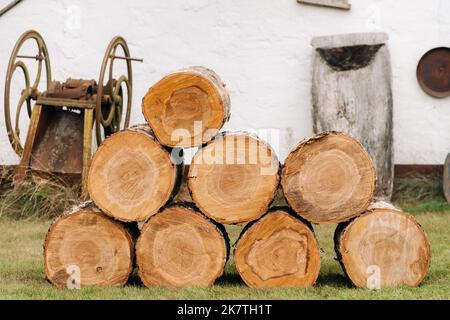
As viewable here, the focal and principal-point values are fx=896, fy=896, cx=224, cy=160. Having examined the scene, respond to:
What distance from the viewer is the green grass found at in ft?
17.8

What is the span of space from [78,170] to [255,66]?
233 centimetres

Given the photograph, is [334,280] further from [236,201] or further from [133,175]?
[133,175]

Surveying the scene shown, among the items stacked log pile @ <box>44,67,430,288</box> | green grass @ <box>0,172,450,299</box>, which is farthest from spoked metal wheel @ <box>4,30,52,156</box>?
stacked log pile @ <box>44,67,430,288</box>

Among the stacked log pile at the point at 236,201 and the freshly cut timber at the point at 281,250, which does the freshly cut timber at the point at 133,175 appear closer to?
the stacked log pile at the point at 236,201

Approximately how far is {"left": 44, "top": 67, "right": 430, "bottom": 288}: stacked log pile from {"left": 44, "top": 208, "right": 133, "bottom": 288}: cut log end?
10 cm

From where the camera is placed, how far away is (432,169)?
9.45 meters

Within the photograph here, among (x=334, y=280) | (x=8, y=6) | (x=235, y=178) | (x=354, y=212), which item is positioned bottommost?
(x=334, y=280)

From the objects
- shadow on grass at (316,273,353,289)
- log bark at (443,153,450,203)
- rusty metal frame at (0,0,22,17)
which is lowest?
shadow on grass at (316,273,353,289)

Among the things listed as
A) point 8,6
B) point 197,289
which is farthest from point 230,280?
point 8,6

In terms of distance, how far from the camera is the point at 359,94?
9188mm

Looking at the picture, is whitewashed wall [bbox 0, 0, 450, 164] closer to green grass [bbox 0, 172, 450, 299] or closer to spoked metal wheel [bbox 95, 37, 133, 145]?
spoked metal wheel [bbox 95, 37, 133, 145]

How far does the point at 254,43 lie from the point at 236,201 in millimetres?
4327
